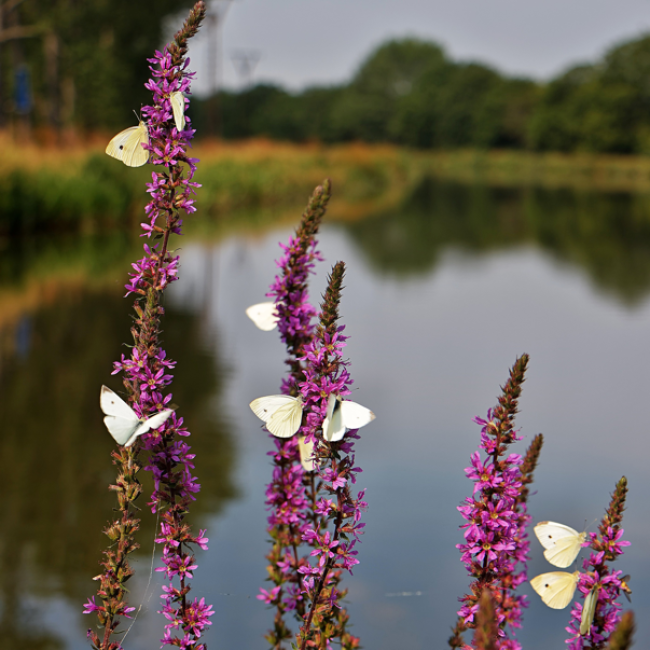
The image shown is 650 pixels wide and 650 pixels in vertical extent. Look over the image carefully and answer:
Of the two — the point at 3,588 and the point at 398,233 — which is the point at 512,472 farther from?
the point at 398,233

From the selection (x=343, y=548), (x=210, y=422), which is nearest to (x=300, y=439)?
(x=343, y=548)

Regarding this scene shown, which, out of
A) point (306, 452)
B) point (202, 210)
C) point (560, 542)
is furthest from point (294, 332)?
point (202, 210)

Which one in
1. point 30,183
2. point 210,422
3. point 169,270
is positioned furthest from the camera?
point 30,183

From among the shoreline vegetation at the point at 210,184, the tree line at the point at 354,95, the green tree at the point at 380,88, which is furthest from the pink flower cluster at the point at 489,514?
the green tree at the point at 380,88

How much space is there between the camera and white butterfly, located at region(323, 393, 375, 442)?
1.69 metres

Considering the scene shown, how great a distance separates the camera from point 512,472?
5.85 ft

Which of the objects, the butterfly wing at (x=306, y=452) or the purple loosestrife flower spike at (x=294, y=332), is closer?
the butterfly wing at (x=306, y=452)

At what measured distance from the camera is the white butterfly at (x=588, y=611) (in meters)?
1.68

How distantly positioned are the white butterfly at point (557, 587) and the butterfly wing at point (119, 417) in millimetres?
961

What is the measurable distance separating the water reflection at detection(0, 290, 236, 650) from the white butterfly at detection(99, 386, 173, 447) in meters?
1.50

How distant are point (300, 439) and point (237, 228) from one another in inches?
620

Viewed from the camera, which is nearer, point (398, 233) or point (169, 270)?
point (169, 270)

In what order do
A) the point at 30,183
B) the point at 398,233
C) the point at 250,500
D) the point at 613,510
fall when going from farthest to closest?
the point at 398,233 → the point at 30,183 → the point at 250,500 → the point at 613,510

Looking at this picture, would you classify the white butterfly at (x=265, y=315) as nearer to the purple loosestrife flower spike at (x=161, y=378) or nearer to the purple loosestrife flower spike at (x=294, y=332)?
the purple loosestrife flower spike at (x=294, y=332)
